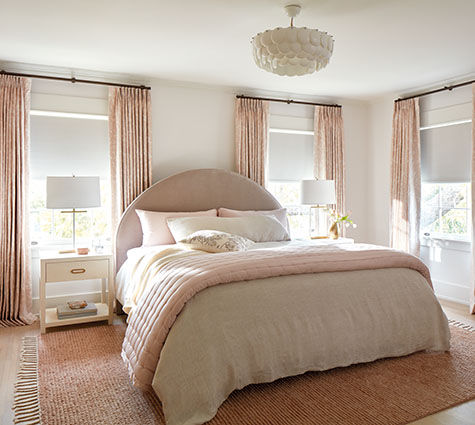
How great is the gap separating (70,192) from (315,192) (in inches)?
103

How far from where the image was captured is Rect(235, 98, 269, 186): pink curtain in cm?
498

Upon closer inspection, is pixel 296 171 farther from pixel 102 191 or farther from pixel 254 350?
pixel 254 350

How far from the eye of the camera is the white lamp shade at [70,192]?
3768 mm

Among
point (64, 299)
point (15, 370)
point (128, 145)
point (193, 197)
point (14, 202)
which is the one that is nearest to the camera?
point (15, 370)

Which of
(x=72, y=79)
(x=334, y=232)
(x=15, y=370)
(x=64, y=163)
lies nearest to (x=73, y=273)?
(x=15, y=370)

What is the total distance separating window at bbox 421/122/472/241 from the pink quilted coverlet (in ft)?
6.39

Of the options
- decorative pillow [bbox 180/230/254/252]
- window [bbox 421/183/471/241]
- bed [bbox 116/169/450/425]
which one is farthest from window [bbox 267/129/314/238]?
bed [bbox 116/169/450/425]

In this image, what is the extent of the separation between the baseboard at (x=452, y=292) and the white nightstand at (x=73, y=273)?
363 cm

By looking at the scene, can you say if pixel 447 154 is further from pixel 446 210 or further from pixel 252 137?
pixel 252 137

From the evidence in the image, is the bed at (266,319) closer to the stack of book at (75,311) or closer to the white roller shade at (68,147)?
the stack of book at (75,311)

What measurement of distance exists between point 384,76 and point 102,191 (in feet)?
10.6

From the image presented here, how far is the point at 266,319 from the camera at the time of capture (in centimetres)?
252

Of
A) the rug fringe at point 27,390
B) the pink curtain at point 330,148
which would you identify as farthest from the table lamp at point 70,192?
the pink curtain at point 330,148

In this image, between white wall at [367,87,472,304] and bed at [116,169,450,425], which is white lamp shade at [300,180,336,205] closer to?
white wall at [367,87,472,304]
